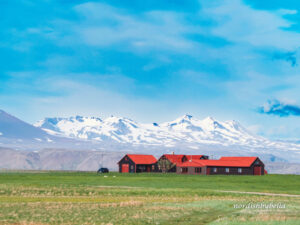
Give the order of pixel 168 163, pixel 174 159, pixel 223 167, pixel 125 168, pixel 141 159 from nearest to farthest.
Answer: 1. pixel 223 167
2. pixel 168 163
3. pixel 174 159
4. pixel 125 168
5. pixel 141 159

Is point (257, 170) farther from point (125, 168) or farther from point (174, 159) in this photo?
point (125, 168)

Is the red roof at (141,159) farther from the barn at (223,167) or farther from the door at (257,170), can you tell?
the door at (257,170)

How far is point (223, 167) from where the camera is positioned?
515 ft

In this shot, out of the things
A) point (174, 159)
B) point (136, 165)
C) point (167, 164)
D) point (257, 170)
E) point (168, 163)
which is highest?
point (174, 159)

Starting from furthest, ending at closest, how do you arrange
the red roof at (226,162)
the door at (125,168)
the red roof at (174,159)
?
1. the door at (125,168)
2. the red roof at (174,159)
3. the red roof at (226,162)

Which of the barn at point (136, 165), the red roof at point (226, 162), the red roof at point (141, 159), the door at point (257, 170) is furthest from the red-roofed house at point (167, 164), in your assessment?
the door at point (257, 170)

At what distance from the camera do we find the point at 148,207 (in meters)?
49.9

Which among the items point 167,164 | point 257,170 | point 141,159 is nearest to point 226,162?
point 257,170

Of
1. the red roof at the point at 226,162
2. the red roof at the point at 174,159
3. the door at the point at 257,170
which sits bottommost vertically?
the door at the point at 257,170

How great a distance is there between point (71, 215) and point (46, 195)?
2317cm

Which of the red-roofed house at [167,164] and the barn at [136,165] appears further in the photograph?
the barn at [136,165]

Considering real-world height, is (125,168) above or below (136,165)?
below

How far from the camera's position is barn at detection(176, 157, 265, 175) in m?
155

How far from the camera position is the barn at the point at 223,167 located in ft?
508
